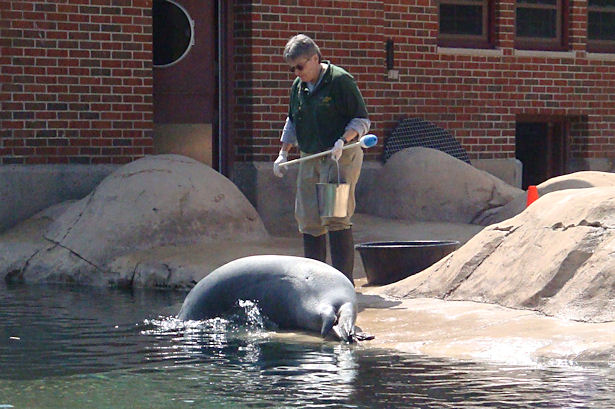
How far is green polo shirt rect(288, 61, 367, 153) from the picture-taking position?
9.20 m

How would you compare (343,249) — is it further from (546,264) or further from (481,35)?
(481,35)

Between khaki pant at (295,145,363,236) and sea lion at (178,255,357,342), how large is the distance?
94 centimetres

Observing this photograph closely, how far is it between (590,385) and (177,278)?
524cm

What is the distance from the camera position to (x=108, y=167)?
13.2 meters

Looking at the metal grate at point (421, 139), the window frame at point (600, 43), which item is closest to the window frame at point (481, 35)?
the metal grate at point (421, 139)

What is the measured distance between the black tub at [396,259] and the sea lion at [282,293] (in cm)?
170

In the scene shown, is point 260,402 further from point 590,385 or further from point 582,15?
point 582,15

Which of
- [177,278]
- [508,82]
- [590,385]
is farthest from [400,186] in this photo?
[590,385]

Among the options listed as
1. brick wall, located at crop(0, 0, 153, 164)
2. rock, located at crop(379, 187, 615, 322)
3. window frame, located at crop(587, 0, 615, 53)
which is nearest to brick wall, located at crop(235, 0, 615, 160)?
window frame, located at crop(587, 0, 615, 53)

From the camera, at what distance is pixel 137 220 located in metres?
11.5

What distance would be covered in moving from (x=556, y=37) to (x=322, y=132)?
857cm

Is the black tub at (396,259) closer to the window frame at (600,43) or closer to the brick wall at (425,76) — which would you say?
the brick wall at (425,76)

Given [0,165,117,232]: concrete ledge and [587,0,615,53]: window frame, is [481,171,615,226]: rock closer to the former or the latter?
[0,165,117,232]: concrete ledge

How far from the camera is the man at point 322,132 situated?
9.15 metres
